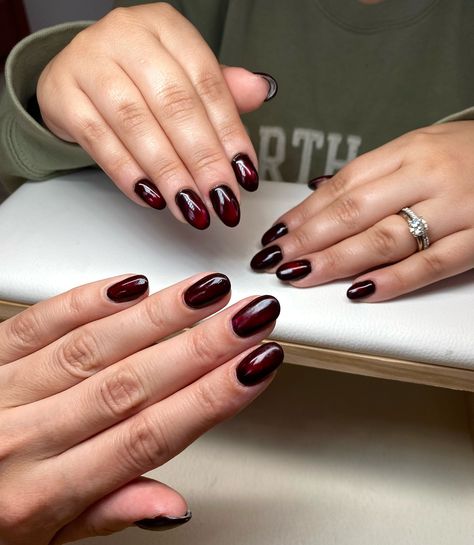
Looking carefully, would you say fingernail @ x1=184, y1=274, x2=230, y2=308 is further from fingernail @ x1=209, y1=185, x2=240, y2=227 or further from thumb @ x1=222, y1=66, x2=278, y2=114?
thumb @ x1=222, y1=66, x2=278, y2=114

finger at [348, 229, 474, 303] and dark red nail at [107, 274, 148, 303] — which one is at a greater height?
dark red nail at [107, 274, 148, 303]

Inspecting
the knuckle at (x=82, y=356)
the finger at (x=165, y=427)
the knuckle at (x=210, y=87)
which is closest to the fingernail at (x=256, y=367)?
the finger at (x=165, y=427)

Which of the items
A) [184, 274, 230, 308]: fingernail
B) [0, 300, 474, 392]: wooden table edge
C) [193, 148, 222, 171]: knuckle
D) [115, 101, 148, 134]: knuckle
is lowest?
[0, 300, 474, 392]: wooden table edge

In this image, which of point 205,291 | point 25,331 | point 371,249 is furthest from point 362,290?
point 25,331

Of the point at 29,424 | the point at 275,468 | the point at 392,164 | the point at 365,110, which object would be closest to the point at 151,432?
the point at 29,424

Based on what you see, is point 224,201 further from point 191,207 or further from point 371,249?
point 371,249

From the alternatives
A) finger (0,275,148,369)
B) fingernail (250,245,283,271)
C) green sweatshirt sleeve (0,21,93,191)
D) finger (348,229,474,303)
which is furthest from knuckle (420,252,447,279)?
green sweatshirt sleeve (0,21,93,191)

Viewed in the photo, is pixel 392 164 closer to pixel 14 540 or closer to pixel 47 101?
pixel 47 101

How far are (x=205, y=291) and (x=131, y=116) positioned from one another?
160mm

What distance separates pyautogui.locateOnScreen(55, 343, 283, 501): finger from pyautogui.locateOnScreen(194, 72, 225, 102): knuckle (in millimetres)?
212

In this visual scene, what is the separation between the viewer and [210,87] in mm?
423

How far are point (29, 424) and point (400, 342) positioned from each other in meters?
0.26

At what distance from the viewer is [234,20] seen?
2.43ft

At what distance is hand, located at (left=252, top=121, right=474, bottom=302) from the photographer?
41 centimetres
